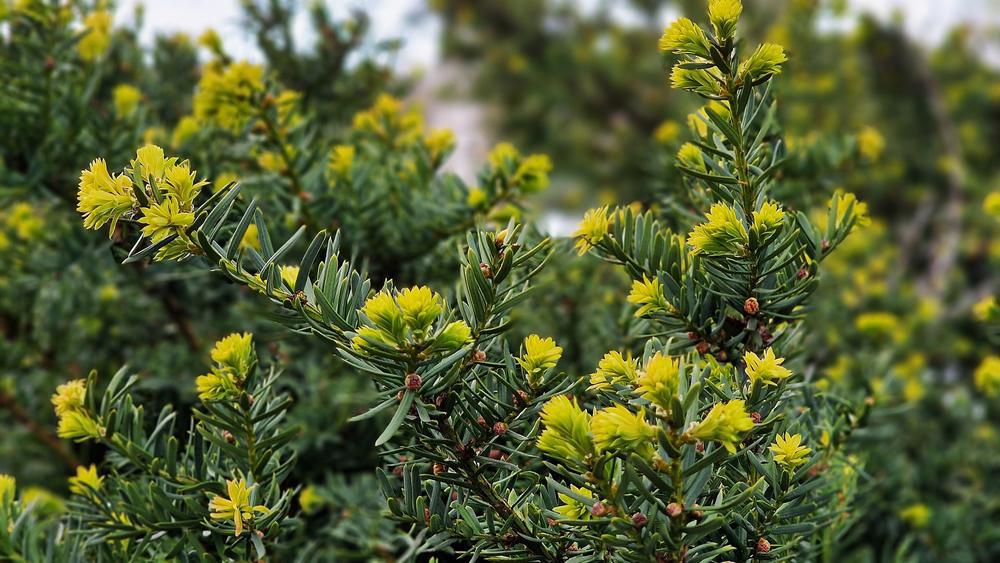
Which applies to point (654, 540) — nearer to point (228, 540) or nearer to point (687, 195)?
point (228, 540)

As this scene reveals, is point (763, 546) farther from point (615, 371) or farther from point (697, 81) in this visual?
point (697, 81)

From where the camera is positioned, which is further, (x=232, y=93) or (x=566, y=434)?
(x=232, y=93)

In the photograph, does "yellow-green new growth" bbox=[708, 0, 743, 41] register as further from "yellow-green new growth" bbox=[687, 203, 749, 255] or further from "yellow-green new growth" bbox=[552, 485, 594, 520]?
"yellow-green new growth" bbox=[552, 485, 594, 520]

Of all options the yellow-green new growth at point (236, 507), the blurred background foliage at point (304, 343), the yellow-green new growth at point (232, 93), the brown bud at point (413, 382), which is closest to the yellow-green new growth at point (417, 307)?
the brown bud at point (413, 382)

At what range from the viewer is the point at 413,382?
1.93ft

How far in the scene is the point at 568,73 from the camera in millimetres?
4141

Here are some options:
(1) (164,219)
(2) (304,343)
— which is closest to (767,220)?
(1) (164,219)

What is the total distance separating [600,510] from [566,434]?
66mm

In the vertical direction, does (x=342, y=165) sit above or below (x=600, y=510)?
above

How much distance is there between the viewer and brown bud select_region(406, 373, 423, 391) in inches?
23.1

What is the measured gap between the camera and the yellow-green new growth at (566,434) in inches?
21.7

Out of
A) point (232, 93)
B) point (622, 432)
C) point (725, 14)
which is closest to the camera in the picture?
point (622, 432)

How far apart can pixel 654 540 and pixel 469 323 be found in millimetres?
229

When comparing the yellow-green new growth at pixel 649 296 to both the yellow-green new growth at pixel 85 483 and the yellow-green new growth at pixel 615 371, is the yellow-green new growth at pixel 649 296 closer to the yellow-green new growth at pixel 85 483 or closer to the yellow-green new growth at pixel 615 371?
the yellow-green new growth at pixel 615 371
